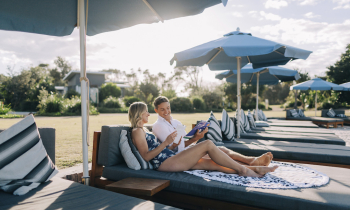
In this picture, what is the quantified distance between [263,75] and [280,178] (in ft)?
24.9

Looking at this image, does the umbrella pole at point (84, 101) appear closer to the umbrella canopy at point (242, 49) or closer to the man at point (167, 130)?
the man at point (167, 130)

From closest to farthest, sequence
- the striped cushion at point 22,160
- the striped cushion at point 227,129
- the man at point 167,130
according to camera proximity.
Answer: the striped cushion at point 22,160 < the man at point 167,130 < the striped cushion at point 227,129

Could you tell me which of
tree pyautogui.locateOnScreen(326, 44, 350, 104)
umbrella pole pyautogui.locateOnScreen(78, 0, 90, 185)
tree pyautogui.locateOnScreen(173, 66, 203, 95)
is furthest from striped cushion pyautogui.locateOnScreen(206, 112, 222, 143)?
tree pyautogui.locateOnScreen(173, 66, 203, 95)

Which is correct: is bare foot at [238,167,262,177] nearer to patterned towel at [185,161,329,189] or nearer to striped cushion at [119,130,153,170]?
patterned towel at [185,161,329,189]

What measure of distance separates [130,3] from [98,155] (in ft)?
5.82

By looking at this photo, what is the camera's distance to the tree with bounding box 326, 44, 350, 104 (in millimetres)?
17455

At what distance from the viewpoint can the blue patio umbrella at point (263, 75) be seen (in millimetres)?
Result: 7152

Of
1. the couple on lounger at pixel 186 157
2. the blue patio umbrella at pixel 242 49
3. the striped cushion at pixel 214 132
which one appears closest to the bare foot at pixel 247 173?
the couple on lounger at pixel 186 157

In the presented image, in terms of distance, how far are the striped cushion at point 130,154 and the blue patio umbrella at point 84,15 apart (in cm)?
39

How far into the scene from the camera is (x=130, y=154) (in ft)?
7.89

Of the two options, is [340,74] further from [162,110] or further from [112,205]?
[112,205]

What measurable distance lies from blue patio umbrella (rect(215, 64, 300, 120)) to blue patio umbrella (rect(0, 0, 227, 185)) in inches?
213

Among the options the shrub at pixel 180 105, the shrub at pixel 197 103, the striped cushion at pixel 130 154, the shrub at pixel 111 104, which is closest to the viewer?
the striped cushion at pixel 130 154

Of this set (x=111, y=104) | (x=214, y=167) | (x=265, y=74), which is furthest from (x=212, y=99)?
(x=214, y=167)
